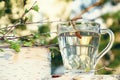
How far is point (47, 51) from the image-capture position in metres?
0.97

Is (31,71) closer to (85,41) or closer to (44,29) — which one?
(85,41)

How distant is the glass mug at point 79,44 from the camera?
1.09 m

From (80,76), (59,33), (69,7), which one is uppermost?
(69,7)

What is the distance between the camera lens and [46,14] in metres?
2.07

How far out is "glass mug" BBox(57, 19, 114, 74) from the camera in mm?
1088

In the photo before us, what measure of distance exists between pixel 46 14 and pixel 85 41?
99 cm

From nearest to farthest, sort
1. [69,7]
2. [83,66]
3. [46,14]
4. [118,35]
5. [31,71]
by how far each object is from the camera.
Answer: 1. [31,71]
2. [83,66]
3. [46,14]
4. [69,7]
5. [118,35]

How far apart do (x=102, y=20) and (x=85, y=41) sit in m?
1.29

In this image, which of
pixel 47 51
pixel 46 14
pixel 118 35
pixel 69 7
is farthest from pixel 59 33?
pixel 118 35

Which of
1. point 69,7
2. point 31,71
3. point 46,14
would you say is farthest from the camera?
point 69,7

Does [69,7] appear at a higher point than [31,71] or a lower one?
higher

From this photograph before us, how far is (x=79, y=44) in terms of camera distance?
3.62ft

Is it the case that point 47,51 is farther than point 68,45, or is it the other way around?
point 68,45

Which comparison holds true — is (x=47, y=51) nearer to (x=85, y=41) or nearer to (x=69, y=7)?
(x=85, y=41)
